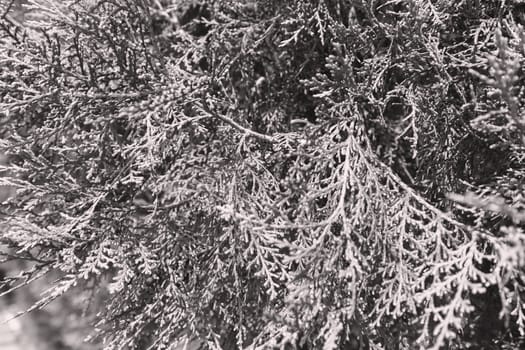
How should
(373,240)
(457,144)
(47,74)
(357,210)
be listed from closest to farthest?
(357,210) < (373,240) < (457,144) < (47,74)

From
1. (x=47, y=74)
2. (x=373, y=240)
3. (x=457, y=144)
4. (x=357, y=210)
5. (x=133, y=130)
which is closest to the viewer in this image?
(x=357, y=210)

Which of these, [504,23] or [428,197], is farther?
[428,197]

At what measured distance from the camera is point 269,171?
11.2ft

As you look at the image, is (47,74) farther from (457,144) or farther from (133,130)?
(457,144)

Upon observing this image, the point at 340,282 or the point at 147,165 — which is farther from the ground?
the point at 147,165

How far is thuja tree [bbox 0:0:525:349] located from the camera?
9.47 ft

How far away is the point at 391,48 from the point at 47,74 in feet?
7.44

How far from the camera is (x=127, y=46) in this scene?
10.8 feet

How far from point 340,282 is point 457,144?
3.91 feet

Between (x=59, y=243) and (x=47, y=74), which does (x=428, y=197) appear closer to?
(x=59, y=243)

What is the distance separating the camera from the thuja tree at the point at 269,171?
9.47ft

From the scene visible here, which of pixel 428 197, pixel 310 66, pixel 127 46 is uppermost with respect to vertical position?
pixel 127 46

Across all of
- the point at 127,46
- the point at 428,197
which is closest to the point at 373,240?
the point at 428,197

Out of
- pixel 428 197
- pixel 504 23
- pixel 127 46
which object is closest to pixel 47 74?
pixel 127 46
